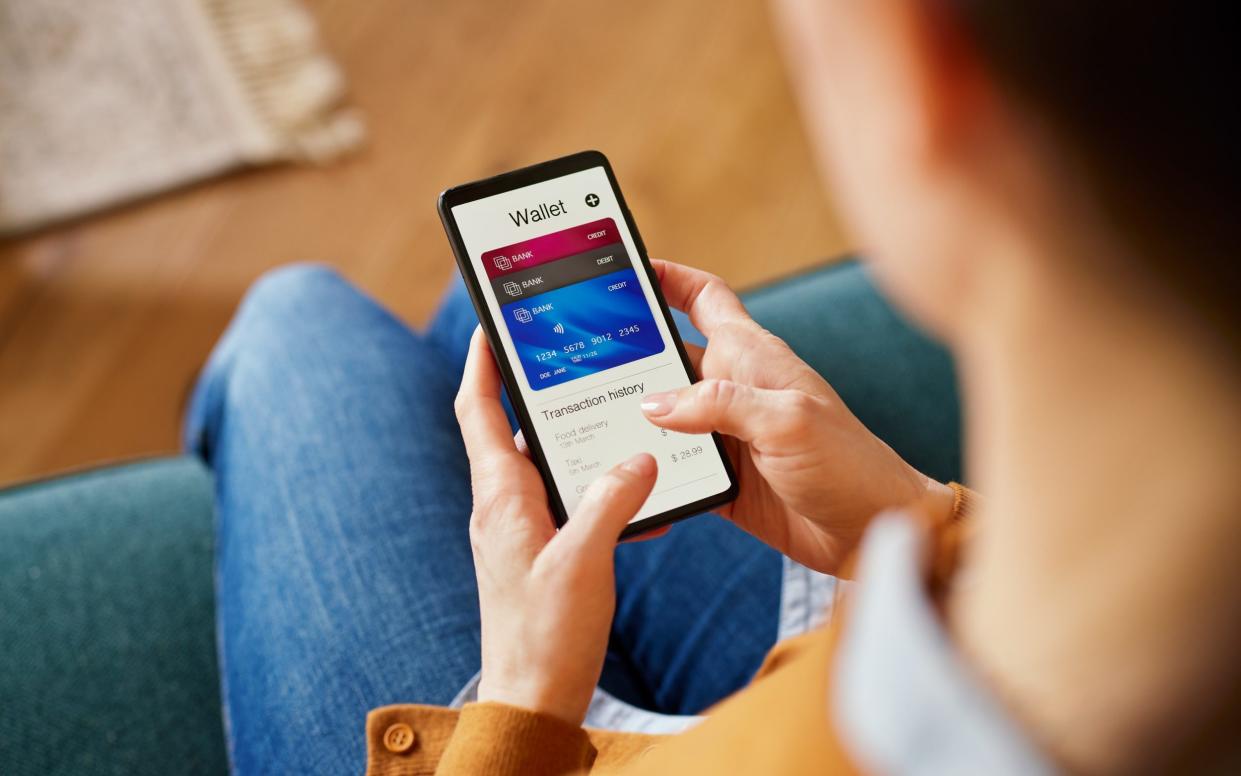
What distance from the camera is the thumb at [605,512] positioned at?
433 mm

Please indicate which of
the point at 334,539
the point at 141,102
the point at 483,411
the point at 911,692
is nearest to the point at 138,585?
A: the point at 334,539

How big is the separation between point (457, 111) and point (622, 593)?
85cm

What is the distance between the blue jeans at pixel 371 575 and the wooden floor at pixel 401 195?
14.7 inches

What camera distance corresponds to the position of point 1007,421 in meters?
0.25

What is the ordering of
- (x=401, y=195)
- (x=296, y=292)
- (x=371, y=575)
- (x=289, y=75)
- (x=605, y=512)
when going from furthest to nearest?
(x=289, y=75)
(x=401, y=195)
(x=296, y=292)
(x=371, y=575)
(x=605, y=512)

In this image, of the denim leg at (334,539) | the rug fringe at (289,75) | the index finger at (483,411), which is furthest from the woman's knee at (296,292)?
the rug fringe at (289,75)

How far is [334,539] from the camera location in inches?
25.3

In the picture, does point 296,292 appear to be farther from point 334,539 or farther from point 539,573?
point 539,573

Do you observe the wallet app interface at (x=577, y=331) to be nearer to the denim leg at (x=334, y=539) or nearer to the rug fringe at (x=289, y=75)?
the denim leg at (x=334, y=539)

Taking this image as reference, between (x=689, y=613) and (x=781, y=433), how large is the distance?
0.24m

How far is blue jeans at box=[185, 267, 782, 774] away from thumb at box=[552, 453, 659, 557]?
0.50ft

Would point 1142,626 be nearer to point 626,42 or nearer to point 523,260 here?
point 523,260

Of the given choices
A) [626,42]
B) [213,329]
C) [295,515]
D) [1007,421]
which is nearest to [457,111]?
[626,42]

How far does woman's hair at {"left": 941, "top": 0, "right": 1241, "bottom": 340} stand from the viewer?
199mm
